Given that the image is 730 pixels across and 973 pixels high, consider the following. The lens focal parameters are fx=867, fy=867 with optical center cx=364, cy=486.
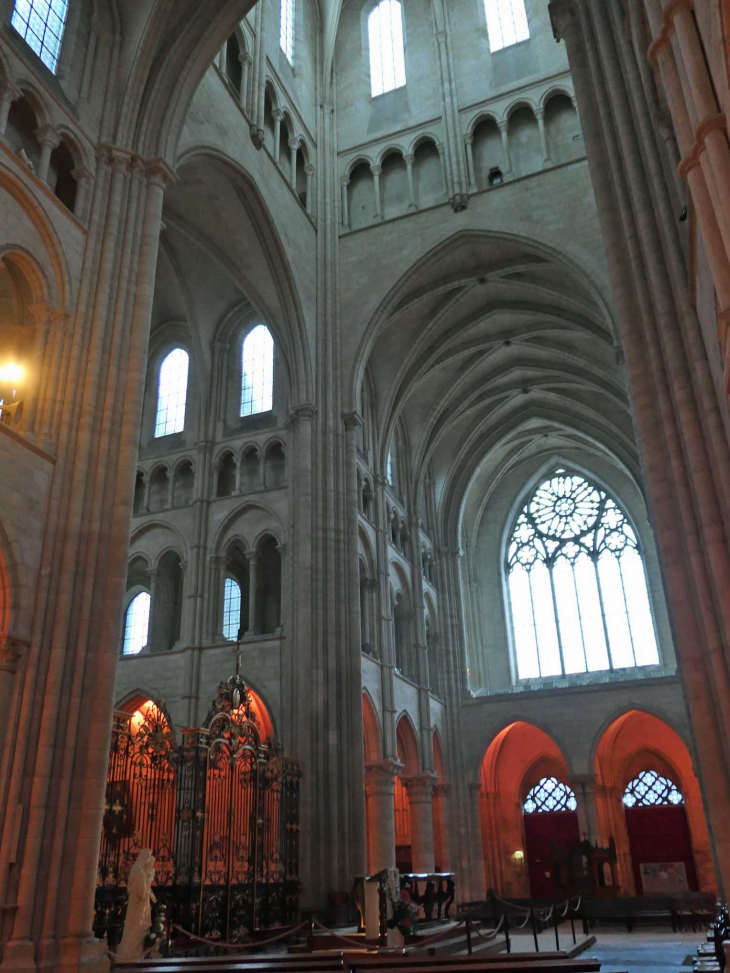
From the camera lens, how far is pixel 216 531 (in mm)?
22203

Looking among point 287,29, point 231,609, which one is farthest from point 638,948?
point 287,29

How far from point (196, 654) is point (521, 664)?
16.0 meters

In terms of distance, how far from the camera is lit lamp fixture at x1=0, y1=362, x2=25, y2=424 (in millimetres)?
11234

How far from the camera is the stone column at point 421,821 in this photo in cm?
2569

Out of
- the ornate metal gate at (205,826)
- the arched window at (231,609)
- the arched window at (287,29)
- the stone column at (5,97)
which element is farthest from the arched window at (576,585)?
the stone column at (5,97)

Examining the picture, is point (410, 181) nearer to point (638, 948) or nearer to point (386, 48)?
point (386, 48)

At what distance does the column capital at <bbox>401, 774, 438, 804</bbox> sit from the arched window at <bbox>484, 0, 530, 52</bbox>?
2180 cm

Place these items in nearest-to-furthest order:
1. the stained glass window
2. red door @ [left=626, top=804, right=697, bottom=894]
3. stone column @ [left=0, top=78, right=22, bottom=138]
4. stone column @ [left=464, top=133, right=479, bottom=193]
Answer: stone column @ [left=0, top=78, right=22, bottom=138]
stone column @ [left=464, top=133, right=479, bottom=193]
red door @ [left=626, top=804, right=697, bottom=894]
the stained glass window

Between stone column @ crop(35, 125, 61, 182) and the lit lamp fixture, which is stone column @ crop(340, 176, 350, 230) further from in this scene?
the lit lamp fixture

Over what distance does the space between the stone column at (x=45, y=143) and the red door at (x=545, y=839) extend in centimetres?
2638

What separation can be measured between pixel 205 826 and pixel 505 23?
23.8 m

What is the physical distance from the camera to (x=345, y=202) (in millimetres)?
25188

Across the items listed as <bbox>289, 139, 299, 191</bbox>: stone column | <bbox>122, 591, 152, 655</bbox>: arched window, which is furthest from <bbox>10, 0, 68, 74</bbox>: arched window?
<bbox>122, 591, 152, 655</bbox>: arched window

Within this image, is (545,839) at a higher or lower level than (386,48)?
lower
